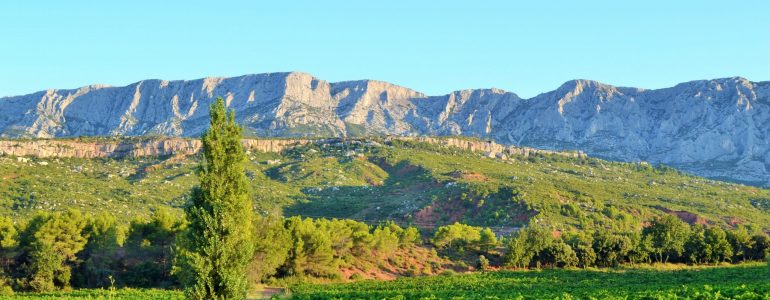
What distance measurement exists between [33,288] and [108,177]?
343 feet

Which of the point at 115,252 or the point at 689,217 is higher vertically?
the point at 115,252

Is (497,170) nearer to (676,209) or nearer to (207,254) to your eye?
(676,209)

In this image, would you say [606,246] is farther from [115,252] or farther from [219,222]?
[219,222]

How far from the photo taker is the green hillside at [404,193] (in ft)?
405

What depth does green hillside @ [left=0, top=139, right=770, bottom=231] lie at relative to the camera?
124 meters

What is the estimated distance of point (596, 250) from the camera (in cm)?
8931

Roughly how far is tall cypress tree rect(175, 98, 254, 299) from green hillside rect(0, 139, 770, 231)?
82.7m

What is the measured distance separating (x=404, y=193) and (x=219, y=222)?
5168 inches

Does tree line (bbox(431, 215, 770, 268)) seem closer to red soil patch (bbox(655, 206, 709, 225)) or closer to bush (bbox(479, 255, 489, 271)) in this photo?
bush (bbox(479, 255, 489, 271))

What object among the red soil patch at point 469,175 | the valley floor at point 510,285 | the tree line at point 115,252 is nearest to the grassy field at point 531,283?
the valley floor at point 510,285

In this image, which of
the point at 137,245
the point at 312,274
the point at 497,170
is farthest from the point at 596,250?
the point at 497,170

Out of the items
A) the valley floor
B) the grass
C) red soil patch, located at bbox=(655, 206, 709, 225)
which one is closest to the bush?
the valley floor

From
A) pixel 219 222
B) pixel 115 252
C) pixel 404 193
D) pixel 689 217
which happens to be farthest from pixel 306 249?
pixel 689 217

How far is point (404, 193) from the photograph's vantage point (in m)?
156
